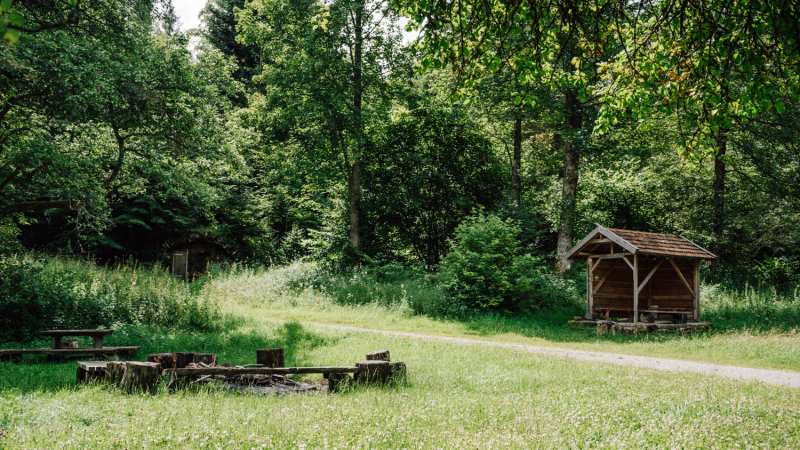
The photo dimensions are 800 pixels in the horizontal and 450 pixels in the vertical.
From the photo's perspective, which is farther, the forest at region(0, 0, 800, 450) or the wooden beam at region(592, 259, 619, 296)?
the wooden beam at region(592, 259, 619, 296)

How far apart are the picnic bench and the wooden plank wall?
15144 millimetres

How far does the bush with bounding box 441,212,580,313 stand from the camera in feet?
60.6

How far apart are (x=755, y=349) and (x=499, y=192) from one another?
58.0ft

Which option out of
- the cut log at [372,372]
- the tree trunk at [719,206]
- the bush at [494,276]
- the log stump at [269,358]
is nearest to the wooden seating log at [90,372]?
the log stump at [269,358]

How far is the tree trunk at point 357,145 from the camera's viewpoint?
24830 millimetres

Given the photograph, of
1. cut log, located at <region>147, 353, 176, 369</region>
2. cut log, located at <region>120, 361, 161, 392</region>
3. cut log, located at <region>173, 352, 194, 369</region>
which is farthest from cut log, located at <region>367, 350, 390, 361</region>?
cut log, located at <region>120, 361, 161, 392</region>

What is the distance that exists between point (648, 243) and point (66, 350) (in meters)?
16.1

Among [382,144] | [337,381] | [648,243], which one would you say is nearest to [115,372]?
[337,381]

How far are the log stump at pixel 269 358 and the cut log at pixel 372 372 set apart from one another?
4.88ft

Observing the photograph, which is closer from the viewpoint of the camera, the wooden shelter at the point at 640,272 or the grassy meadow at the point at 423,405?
the grassy meadow at the point at 423,405

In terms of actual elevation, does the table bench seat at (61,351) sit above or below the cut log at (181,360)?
below

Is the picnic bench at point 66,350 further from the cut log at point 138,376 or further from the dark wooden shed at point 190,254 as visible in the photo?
the dark wooden shed at point 190,254

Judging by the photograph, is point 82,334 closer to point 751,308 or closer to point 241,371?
point 241,371

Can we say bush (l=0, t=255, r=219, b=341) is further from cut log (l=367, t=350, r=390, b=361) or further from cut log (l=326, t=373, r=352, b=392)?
cut log (l=326, t=373, r=352, b=392)
